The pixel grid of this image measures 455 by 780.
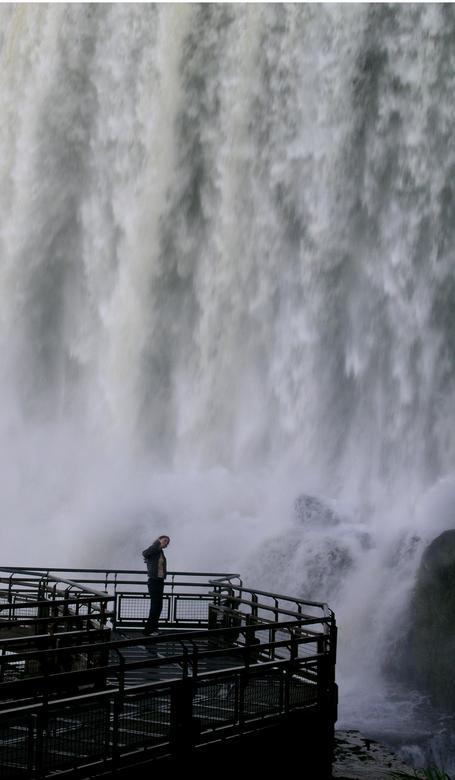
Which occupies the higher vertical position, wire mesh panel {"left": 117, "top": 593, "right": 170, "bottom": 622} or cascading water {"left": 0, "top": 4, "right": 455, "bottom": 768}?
cascading water {"left": 0, "top": 4, "right": 455, "bottom": 768}

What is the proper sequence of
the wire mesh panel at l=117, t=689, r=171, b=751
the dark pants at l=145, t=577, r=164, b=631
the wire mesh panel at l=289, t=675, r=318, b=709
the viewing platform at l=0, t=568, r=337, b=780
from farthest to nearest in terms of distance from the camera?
the dark pants at l=145, t=577, r=164, b=631
the wire mesh panel at l=289, t=675, r=318, b=709
the wire mesh panel at l=117, t=689, r=171, b=751
the viewing platform at l=0, t=568, r=337, b=780

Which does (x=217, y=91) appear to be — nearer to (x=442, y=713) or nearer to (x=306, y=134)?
(x=306, y=134)

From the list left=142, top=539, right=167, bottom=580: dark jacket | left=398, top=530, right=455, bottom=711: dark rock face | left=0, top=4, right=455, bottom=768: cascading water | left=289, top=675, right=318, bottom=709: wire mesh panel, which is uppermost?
left=0, top=4, right=455, bottom=768: cascading water

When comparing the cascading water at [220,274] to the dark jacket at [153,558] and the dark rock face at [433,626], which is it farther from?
the dark jacket at [153,558]

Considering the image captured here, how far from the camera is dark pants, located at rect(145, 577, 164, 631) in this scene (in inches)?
601

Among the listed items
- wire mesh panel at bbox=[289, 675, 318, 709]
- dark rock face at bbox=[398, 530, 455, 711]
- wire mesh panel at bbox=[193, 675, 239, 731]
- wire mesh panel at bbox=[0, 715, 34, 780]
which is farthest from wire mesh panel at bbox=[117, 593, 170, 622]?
wire mesh panel at bbox=[0, 715, 34, 780]

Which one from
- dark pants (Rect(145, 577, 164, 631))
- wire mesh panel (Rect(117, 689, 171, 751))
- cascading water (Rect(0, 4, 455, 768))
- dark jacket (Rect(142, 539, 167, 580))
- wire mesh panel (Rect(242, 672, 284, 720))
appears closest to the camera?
wire mesh panel (Rect(117, 689, 171, 751))

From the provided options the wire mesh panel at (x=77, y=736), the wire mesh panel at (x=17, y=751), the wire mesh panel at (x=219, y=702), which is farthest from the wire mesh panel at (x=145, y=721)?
the wire mesh panel at (x=17, y=751)

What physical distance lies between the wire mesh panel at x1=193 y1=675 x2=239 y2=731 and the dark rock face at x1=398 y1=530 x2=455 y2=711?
1072cm

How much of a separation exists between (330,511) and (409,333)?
9466 mm

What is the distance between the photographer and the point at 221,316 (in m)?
43.3

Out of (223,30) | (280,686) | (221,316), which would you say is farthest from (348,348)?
(280,686)

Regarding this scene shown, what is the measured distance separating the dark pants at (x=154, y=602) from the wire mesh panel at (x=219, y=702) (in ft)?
14.8

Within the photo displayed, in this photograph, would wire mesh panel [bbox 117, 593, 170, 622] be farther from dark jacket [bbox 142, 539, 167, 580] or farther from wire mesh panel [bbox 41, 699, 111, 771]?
wire mesh panel [bbox 41, 699, 111, 771]
